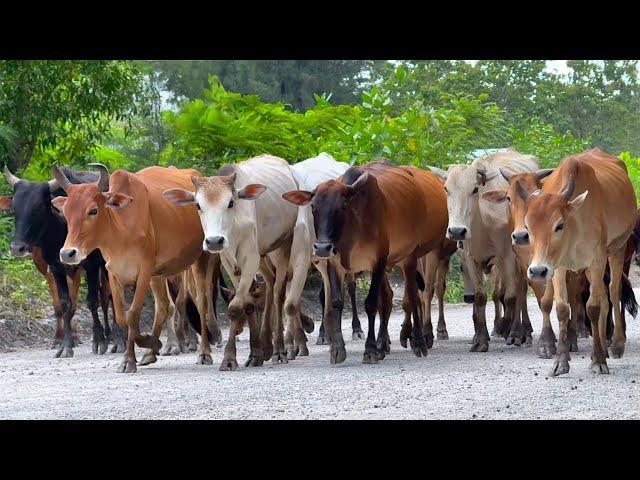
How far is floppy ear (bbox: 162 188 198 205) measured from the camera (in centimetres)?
1212

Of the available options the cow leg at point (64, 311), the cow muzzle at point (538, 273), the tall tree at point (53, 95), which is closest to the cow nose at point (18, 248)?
the cow leg at point (64, 311)

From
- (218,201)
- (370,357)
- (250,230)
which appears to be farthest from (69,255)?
(370,357)

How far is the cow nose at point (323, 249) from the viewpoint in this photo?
11758 mm

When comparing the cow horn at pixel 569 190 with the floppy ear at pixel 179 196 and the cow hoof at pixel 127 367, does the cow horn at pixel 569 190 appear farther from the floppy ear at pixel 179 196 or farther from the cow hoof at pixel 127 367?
the cow hoof at pixel 127 367

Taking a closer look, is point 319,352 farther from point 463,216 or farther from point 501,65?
point 501,65

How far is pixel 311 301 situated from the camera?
774 inches

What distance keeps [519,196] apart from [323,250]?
1.87 meters

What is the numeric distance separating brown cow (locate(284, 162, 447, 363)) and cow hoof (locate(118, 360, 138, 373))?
1872mm

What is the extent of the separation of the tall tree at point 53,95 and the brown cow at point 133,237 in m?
5.04

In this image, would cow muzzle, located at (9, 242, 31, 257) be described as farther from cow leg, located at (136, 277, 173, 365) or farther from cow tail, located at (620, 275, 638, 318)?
cow tail, located at (620, 275, 638, 318)

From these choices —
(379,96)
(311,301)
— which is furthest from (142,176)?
(379,96)

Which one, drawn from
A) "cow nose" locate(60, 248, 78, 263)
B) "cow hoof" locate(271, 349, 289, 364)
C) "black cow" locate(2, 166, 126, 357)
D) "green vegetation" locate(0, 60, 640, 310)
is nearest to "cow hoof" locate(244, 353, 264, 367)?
"cow hoof" locate(271, 349, 289, 364)

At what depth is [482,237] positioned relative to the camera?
1395cm

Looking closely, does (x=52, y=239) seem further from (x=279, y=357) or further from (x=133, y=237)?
(x=279, y=357)
